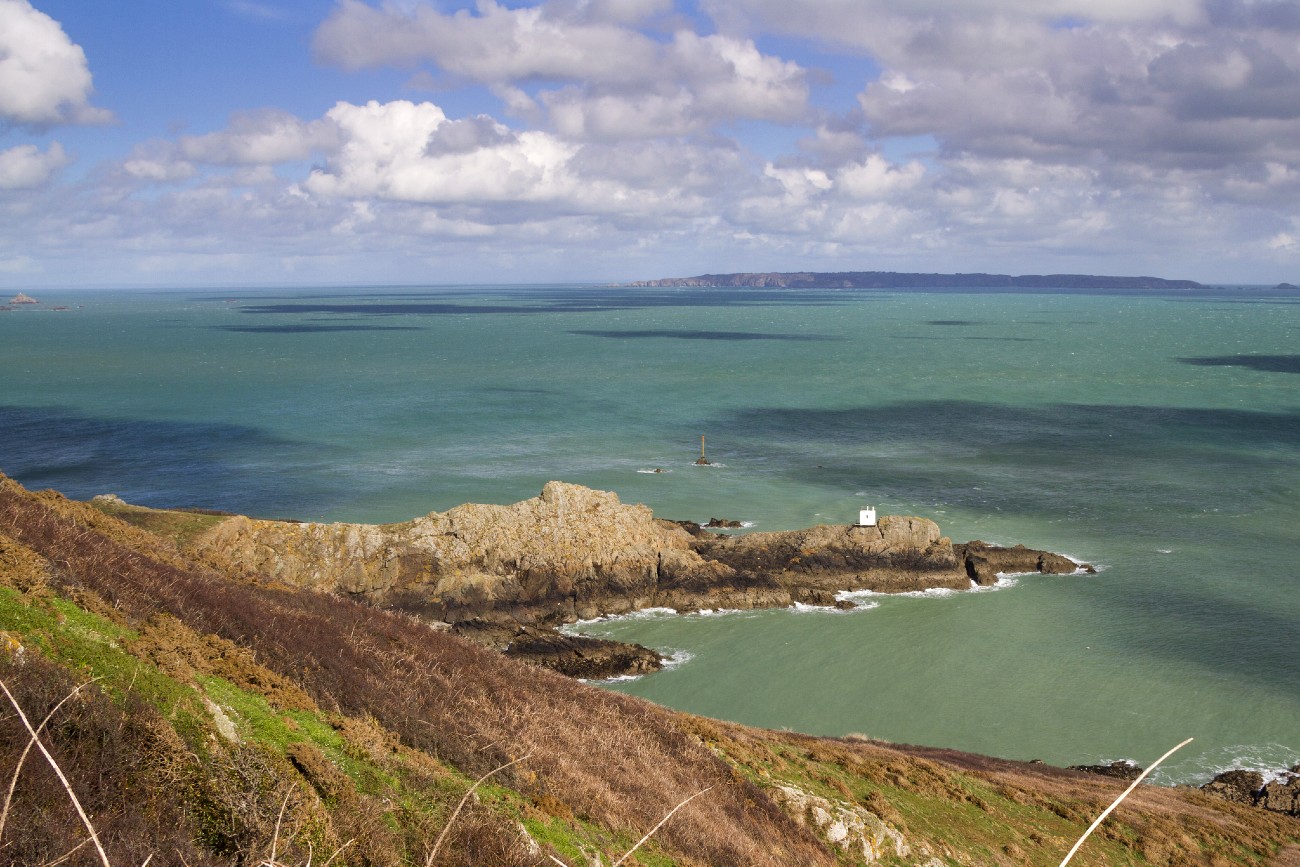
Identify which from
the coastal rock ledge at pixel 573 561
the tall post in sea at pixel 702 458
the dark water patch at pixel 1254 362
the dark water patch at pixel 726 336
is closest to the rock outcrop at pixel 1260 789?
the coastal rock ledge at pixel 573 561

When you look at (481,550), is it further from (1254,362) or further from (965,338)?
(965,338)

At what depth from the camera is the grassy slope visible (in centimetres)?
984

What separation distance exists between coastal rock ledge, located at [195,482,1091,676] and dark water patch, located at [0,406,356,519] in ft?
52.2

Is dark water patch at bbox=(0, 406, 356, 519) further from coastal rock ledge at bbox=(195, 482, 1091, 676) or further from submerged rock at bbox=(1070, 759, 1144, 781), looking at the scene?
submerged rock at bbox=(1070, 759, 1144, 781)

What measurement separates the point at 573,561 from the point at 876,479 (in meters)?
29.1

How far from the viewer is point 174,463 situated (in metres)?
68.3

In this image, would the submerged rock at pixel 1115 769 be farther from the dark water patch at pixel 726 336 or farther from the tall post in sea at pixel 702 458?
the dark water patch at pixel 726 336

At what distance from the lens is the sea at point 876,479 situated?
34594 mm

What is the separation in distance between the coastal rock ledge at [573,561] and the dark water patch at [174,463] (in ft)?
52.2

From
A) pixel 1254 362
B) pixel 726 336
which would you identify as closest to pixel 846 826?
pixel 1254 362

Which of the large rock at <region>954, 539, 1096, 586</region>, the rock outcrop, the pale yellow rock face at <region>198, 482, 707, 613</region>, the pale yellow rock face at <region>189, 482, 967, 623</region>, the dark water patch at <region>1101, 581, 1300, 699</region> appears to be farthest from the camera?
the large rock at <region>954, 539, 1096, 586</region>

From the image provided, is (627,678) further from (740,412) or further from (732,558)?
(740,412)

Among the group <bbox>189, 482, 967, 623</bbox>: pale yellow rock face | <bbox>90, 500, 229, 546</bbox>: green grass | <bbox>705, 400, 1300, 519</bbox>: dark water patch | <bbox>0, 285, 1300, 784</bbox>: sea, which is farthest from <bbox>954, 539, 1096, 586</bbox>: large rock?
<bbox>90, 500, 229, 546</bbox>: green grass

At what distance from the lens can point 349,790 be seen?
1155 cm
